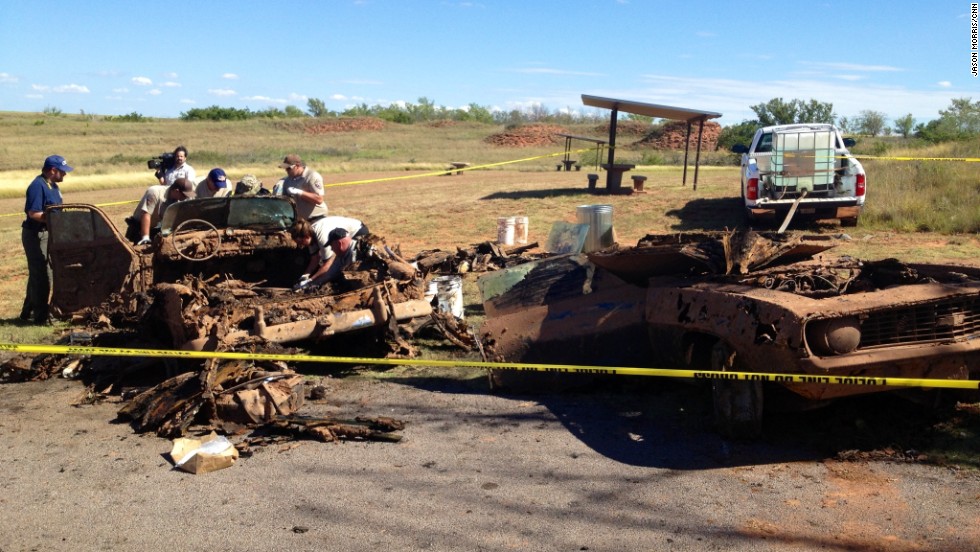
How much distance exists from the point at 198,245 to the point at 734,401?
5310 millimetres

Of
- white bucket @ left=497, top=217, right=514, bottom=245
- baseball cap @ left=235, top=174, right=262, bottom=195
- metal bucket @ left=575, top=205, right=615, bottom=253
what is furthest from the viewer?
white bucket @ left=497, top=217, right=514, bottom=245

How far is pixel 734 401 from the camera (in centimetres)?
528

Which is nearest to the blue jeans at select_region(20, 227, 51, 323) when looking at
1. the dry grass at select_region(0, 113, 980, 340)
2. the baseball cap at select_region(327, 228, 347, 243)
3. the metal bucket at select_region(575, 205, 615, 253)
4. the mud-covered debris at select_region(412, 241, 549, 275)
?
the dry grass at select_region(0, 113, 980, 340)

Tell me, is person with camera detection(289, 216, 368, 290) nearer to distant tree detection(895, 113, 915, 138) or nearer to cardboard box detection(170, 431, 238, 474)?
cardboard box detection(170, 431, 238, 474)

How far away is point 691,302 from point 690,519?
1.54m

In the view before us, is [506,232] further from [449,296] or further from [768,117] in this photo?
[768,117]

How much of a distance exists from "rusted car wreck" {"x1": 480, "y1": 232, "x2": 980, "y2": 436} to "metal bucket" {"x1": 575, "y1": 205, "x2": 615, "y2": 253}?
15.9 ft

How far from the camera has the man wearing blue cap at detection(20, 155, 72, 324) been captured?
9.93 m

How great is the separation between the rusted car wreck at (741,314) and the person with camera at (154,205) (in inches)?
163

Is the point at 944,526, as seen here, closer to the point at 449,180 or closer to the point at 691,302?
the point at 691,302

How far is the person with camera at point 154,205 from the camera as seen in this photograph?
964 cm

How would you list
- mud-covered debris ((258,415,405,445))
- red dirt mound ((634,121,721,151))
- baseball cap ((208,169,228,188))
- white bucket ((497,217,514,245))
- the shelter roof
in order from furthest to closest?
red dirt mound ((634,121,721,151)), the shelter roof, white bucket ((497,217,514,245)), baseball cap ((208,169,228,188)), mud-covered debris ((258,415,405,445))

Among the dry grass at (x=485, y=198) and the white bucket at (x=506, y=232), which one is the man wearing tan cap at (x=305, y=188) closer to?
the dry grass at (x=485, y=198)

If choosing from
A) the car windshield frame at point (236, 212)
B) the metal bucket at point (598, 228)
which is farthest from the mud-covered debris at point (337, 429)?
the metal bucket at point (598, 228)
